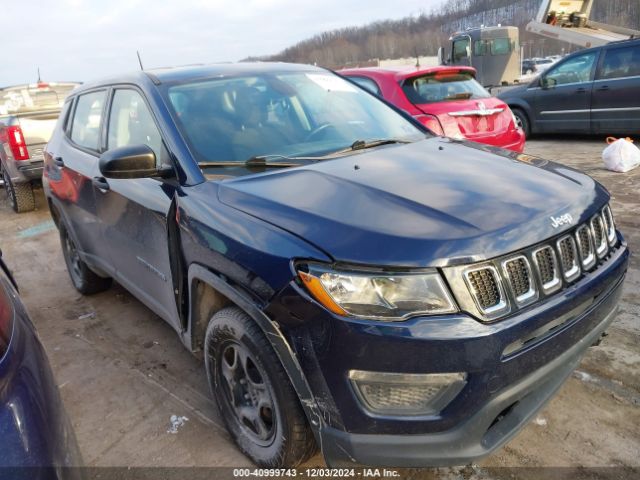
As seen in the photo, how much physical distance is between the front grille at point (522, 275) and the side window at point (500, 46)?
754 inches

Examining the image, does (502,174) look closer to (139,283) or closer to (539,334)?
(539,334)

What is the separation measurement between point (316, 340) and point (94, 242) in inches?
98.9

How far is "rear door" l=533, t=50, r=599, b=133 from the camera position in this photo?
884 cm

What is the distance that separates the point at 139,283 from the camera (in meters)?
3.10

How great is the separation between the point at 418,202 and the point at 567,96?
8570mm

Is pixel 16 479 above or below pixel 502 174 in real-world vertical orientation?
below

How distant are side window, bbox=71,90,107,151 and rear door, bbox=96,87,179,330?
0.74 feet

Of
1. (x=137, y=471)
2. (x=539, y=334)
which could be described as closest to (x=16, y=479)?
(x=137, y=471)

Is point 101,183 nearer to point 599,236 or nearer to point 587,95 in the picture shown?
point 599,236

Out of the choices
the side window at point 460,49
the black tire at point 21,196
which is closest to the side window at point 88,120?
the black tire at point 21,196

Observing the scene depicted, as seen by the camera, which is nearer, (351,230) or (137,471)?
(351,230)

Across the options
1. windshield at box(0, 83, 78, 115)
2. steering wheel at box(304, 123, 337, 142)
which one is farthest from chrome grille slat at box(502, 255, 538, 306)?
windshield at box(0, 83, 78, 115)

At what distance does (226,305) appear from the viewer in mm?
2213

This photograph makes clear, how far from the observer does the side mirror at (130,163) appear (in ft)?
7.81
